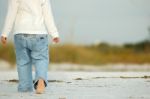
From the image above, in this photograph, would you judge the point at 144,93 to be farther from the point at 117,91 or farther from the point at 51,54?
the point at 51,54

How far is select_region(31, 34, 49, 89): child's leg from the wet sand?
0.22 meters

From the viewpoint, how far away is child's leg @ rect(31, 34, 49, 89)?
566 centimetres

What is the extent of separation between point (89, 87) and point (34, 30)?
3.98 feet

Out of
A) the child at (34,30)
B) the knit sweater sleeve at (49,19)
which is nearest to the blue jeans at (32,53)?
the child at (34,30)

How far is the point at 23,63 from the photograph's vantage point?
19.0 ft

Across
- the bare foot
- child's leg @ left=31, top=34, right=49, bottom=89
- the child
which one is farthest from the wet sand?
the child

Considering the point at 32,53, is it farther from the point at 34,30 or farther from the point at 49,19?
the point at 49,19

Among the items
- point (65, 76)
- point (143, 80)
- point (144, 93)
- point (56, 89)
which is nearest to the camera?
point (144, 93)

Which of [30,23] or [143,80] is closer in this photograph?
[30,23]

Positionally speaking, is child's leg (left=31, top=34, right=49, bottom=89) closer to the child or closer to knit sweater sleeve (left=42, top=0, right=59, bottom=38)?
the child

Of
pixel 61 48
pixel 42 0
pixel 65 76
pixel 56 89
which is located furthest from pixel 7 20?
pixel 61 48

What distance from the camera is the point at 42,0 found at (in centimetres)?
566

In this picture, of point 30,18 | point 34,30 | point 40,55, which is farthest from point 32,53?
point 30,18

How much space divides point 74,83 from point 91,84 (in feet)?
0.84
